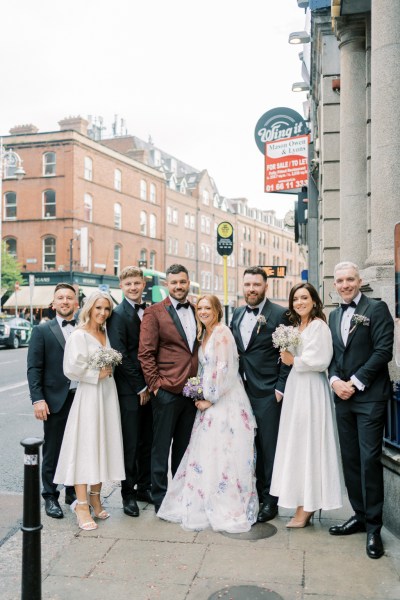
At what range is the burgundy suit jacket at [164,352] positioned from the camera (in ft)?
17.8

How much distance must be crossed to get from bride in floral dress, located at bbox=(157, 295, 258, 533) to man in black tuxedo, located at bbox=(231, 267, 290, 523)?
13 centimetres

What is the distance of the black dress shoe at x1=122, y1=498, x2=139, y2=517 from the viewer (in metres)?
5.43

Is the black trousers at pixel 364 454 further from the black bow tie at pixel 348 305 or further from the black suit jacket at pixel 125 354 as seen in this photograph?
the black suit jacket at pixel 125 354

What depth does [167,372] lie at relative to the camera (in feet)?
17.9

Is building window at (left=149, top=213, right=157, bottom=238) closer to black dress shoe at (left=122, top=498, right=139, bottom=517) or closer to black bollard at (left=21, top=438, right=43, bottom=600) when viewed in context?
black dress shoe at (left=122, top=498, right=139, bottom=517)

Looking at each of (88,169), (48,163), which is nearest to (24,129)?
(48,163)

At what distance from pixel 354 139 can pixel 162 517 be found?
6225 millimetres

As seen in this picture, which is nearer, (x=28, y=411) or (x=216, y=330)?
(x=216, y=330)

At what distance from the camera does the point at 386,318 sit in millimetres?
4738

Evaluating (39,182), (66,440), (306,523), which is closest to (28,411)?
(66,440)

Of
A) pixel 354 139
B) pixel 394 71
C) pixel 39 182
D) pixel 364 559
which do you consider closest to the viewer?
pixel 364 559

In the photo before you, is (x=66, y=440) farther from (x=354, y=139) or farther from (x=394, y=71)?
(x=354, y=139)

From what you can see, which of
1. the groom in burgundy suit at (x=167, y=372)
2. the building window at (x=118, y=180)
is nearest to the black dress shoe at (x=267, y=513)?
the groom in burgundy suit at (x=167, y=372)

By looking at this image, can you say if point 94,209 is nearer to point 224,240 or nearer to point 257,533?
point 224,240
